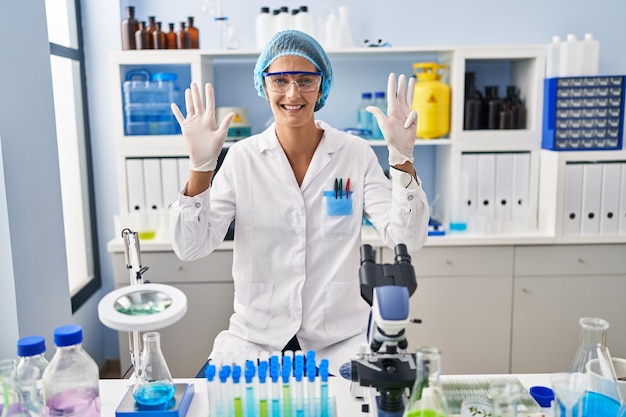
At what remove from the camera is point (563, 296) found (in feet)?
8.90

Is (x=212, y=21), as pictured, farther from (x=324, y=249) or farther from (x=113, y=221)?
(x=324, y=249)

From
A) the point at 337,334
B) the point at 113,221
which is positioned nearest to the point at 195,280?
the point at 113,221

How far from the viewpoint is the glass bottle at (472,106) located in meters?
2.79

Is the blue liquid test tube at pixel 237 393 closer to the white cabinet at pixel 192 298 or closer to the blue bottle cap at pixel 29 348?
the blue bottle cap at pixel 29 348

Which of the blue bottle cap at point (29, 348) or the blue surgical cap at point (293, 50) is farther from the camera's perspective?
the blue surgical cap at point (293, 50)

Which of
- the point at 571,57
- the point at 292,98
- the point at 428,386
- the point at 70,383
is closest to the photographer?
the point at 428,386

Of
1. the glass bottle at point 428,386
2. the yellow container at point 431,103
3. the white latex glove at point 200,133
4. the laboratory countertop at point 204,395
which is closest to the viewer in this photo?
the glass bottle at point 428,386

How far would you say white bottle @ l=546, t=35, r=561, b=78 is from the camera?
271 centimetres

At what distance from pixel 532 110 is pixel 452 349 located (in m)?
1.20

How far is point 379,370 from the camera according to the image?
40.6 inches

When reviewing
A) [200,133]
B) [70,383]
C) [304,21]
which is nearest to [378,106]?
[304,21]

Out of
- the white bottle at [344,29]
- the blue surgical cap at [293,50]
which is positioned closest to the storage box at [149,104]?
the white bottle at [344,29]

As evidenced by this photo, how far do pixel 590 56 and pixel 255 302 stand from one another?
1.99 m

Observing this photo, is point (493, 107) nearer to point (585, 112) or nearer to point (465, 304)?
point (585, 112)
